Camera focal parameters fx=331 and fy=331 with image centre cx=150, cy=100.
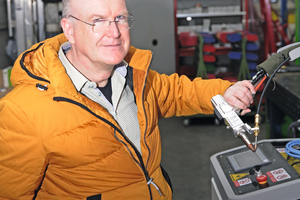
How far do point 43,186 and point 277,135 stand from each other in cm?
243

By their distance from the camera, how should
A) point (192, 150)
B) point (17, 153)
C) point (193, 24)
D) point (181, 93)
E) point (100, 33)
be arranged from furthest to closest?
point (193, 24) → point (192, 150) → point (181, 93) → point (100, 33) → point (17, 153)

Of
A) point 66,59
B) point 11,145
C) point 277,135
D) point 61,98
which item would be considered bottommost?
point 277,135

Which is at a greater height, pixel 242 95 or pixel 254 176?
pixel 242 95

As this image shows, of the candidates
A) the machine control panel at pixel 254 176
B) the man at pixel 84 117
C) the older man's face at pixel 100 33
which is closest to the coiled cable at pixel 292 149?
the machine control panel at pixel 254 176

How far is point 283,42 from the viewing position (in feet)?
15.7

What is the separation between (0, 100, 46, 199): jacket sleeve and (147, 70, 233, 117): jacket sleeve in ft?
2.09

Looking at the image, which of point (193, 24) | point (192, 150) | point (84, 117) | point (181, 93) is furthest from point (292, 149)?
point (193, 24)

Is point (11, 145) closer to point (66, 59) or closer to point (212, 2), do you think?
point (66, 59)

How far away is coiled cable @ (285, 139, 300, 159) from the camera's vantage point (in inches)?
58.6

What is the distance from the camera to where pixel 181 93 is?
1.63 metres

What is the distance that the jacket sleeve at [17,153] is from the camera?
1.13m

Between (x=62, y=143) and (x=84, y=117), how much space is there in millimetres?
119

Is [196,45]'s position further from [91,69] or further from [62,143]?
[62,143]

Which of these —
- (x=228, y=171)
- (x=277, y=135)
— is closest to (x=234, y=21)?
(x=277, y=135)
